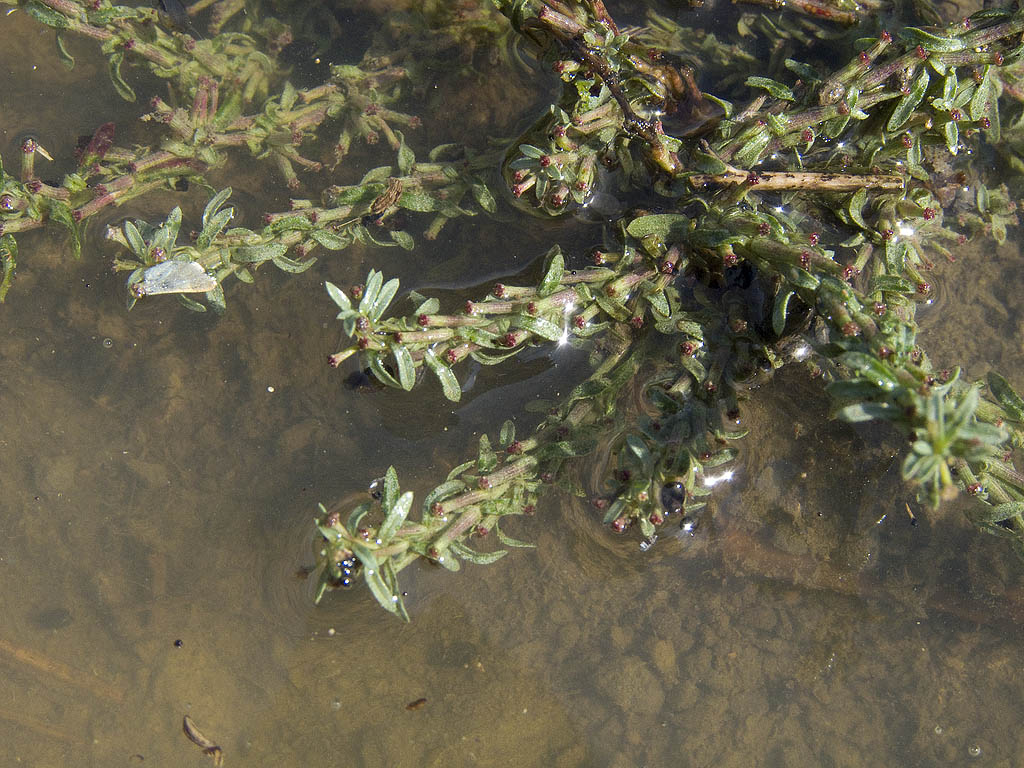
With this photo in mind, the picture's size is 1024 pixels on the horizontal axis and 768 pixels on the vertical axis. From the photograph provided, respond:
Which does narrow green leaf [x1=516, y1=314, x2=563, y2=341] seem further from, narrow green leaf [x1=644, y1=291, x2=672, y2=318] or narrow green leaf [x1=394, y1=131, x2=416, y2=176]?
narrow green leaf [x1=394, y1=131, x2=416, y2=176]

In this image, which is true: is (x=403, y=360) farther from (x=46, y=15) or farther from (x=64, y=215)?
(x=46, y=15)

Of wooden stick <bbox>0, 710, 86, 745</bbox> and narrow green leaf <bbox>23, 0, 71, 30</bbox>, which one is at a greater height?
narrow green leaf <bbox>23, 0, 71, 30</bbox>

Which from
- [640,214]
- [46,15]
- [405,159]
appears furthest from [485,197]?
[46,15]

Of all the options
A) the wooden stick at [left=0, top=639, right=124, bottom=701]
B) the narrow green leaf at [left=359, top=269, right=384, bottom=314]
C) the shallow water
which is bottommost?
the wooden stick at [left=0, top=639, right=124, bottom=701]

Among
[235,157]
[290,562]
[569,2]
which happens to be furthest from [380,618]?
[569,2]

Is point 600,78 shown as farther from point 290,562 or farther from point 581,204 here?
point 290,562

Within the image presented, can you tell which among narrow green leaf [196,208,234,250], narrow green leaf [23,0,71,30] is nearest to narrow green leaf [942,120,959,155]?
narrow green leaf [196,208,234,250]
